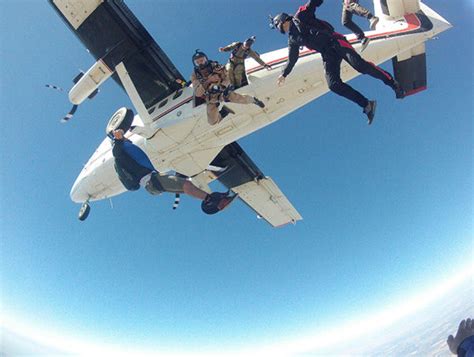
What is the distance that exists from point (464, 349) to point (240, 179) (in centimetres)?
1301

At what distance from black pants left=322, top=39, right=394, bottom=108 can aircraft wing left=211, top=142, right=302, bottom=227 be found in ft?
28.4

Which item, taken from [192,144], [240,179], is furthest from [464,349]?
[240,179]

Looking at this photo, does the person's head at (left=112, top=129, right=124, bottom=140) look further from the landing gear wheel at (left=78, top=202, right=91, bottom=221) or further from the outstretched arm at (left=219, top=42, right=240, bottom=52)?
the landing gear wheel at (left=78, top=202, right=91, bottom=221)

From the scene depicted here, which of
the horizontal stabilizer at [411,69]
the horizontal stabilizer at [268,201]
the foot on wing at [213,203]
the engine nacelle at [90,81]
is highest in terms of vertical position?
the engine nacelle at [90,81]

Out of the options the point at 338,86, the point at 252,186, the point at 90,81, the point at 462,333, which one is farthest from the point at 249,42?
the point at 252,186

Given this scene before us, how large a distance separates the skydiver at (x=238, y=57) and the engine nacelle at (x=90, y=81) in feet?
14.6

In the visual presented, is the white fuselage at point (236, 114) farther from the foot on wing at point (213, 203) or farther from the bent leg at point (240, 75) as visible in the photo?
the foot on wing at point (213, 203)

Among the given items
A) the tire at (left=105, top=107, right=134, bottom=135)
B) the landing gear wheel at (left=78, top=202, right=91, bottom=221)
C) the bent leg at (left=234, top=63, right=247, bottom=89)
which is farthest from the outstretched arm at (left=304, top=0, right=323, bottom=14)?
the landing gear wheel at (left=78, top=202, right=91, bottom=221)

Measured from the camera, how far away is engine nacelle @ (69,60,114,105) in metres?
10.2

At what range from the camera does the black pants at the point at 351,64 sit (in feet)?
17.8

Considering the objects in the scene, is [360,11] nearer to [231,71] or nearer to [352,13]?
[352,13]

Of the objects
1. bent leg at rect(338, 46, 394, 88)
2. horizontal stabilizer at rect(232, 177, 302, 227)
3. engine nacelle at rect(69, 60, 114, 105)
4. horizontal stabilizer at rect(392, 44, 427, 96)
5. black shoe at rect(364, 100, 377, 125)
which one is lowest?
horizontal stabilizer at rect(232, 177, 302, 227)

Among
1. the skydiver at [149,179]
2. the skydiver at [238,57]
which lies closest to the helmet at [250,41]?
the skydiver at [238,57]

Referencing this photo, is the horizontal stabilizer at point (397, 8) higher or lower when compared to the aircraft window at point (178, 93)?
lower
